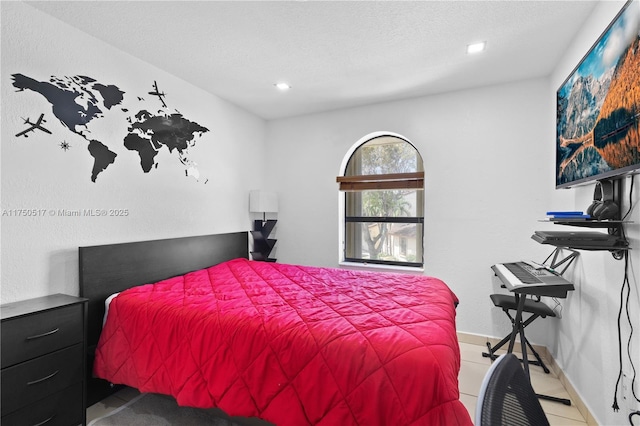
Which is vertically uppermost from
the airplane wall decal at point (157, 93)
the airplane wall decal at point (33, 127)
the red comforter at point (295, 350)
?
the airplane wall decal at point (157, 93)

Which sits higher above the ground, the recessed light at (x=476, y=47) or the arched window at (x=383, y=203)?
the recessed light at (x=476, y=47)

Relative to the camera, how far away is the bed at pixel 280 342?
1.37m

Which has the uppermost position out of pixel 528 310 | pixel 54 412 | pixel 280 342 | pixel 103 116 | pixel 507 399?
pixel 103 116

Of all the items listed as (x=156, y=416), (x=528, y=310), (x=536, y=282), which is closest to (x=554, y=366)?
(x=528, y=310)

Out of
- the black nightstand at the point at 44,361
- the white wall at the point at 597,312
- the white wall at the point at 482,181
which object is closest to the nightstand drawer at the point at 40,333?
the black nightstand at the point at 44,361

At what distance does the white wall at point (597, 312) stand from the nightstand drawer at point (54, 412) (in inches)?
124

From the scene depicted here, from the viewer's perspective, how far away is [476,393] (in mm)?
2398

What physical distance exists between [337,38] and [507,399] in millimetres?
2474

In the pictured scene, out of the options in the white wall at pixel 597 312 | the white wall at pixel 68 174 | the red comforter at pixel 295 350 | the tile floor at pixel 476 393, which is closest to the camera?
the red comforter at pixel 295 350

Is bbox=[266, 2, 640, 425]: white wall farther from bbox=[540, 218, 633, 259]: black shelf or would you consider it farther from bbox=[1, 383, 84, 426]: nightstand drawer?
bbox=[1, 383, 84, 426]: nightstand drawer

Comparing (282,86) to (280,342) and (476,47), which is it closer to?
(476,47)

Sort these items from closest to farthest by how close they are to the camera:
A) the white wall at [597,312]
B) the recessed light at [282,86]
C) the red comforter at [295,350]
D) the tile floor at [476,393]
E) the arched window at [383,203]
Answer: the red comforter at [295,350] → the white wall at [597,312] → the tile floor at [476,393] → the recessed light at [282,86] → the arched window at [383,203]

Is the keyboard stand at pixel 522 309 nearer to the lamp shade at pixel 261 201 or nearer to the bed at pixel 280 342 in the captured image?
the bed at pixel 280 342

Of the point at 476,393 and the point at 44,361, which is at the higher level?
the point at 44,361
